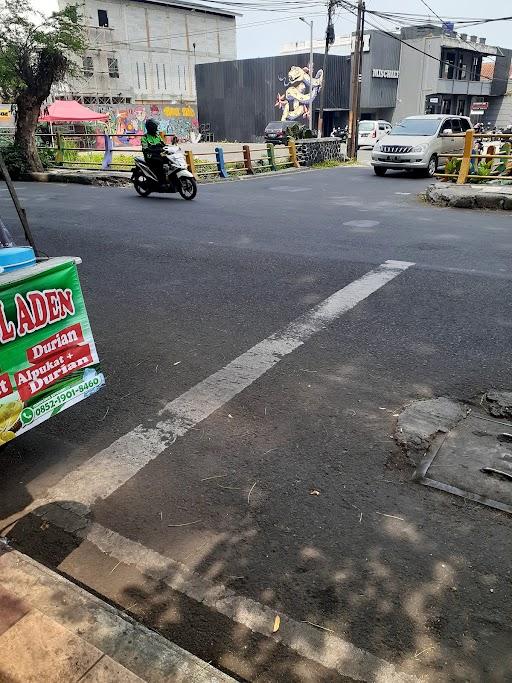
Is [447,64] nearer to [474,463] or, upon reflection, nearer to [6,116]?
[6,116]

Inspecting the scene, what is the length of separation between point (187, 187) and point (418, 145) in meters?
9.02

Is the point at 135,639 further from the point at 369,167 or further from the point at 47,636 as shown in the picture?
the point at 369,167

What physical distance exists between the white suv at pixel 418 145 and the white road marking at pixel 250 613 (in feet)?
59.6

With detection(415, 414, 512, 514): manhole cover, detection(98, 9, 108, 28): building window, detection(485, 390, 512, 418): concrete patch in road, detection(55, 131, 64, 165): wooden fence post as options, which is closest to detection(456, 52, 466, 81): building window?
detection(98, 9, 108, 28): building window

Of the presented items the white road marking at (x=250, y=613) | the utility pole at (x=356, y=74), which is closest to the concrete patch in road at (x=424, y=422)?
the white road marking at (x=250, y=613)

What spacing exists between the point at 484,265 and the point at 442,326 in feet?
8.80

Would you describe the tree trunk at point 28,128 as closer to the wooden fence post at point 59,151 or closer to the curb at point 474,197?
the wooden fence post at point 59,151

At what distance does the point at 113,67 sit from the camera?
176 feet

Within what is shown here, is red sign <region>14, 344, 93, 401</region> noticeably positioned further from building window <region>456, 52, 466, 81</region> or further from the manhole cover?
building window <region>456, 52, 466, 81</region>

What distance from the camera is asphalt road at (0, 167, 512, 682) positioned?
239cm

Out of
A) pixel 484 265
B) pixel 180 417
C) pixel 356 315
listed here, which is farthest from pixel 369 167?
pixel 180 417

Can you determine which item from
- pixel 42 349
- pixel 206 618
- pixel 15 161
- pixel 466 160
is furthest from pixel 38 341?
pixel 15 161

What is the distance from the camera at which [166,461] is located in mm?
3441

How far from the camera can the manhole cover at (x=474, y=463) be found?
3068mm
